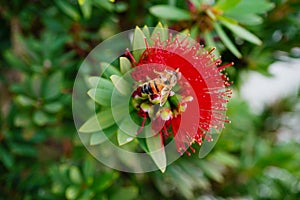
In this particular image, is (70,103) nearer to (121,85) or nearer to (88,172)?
(88,172)

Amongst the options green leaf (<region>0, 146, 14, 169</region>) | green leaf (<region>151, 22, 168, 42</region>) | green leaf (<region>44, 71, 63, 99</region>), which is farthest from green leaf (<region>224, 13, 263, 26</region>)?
green leaf (<region>0, 146, 14, 169</region>)

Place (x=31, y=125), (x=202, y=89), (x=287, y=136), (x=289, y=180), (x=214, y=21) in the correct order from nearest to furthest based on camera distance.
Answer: (x=202, y=89), (x=214, y=21), (x=31, y=125), (x=289, y=180), (x=287, y=136)

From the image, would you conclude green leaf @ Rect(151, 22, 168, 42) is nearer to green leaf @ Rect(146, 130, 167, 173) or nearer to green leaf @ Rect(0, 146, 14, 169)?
green leaf @ Rect(146, 130, 167, 173)

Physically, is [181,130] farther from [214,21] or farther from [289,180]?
[289,180]

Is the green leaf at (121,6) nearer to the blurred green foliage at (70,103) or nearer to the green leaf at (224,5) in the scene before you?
the blurred green foliage at (70,103)

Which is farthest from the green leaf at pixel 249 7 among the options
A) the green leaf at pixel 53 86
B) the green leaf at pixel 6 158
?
the green leaf at pixel 6 158

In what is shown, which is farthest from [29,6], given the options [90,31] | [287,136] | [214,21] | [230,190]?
[287,136]

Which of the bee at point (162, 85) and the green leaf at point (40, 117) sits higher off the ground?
the bee at point (162, 85)

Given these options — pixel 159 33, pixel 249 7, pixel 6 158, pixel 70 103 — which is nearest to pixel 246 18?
pixel 249 7
